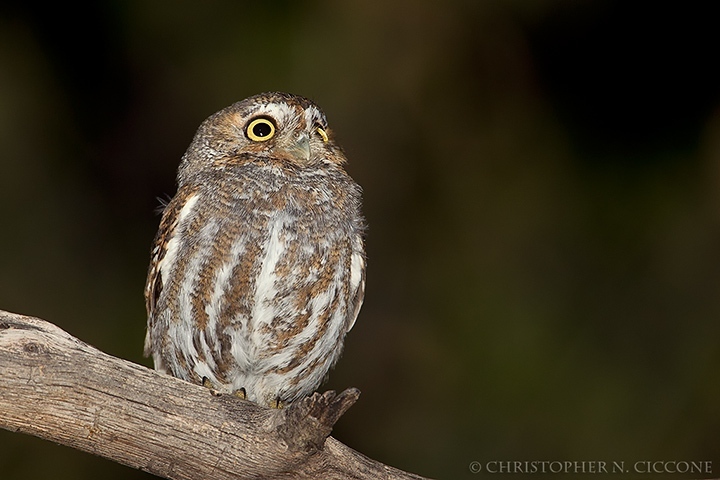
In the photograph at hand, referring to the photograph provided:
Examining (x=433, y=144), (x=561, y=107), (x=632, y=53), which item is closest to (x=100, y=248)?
(x=433, y=144)

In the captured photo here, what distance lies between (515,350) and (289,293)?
2.72m

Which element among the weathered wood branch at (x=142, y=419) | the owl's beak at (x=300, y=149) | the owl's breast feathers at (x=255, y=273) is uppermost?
the owl's beak at (x=300, y=149)

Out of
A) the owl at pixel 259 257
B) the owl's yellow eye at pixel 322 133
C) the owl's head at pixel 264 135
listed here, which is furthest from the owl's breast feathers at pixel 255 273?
the owl's yellow eye at pixel 322 133

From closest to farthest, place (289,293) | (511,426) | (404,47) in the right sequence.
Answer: (289,293) → (511,426) → (404,47)

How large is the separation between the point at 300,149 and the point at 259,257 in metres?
0.64

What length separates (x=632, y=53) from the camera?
6879mm

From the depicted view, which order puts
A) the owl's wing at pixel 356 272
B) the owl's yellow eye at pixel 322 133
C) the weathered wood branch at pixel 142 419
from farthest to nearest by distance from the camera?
the owl's yellow eye at pixel 322 133
the owl's wing at pixel 356 272
the weathered wood branch at pixel 142 419

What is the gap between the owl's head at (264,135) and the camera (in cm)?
425

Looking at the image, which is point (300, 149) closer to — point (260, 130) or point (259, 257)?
point (260, 130)

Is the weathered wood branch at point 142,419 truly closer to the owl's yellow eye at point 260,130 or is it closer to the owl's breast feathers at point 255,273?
the owl's breast feathers at point 255,273

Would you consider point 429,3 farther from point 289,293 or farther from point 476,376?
point 289,293

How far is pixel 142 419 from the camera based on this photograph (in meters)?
3.37

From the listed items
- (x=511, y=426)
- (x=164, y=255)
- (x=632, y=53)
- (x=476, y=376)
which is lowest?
(x=511, y=426)

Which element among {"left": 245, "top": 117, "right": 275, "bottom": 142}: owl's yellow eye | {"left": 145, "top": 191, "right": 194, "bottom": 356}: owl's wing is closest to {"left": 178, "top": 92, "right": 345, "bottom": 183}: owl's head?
{"left": 245, "top": 117, "right": 275, "bottom": 142}: owl's yellow eye
